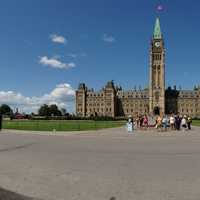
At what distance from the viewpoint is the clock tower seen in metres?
186

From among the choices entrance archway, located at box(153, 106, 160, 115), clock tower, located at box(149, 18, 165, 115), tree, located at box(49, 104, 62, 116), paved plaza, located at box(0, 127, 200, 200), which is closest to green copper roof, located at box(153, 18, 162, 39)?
clock tower, located at box(149, 18, 165, 115)

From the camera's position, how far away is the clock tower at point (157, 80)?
185875 millimetres

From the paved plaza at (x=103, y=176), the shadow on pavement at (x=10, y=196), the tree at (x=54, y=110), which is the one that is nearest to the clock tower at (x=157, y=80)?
the tree at (x=54, y=110)

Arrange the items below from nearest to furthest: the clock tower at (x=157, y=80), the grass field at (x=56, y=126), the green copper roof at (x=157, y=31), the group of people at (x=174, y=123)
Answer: the group of people at (x=174, y=123)
the grass field at (x=56, y=126)
the clock tower at (x=157, y=80)
the green copper roof at (x=157, y=31)

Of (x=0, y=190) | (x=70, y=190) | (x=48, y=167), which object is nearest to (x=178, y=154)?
(x=48, y=167)

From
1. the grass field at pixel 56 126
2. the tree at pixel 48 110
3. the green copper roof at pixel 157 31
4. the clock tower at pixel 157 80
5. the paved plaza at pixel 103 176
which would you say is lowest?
the paved plaza at pixel 103 176

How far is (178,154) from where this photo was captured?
1658cm

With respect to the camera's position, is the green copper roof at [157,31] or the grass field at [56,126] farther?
the green copper roof at [157,31]

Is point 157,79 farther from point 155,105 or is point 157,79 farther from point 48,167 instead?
point 48,167

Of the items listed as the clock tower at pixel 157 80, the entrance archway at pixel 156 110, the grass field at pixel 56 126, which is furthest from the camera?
the entrance archway at pixel 156 110

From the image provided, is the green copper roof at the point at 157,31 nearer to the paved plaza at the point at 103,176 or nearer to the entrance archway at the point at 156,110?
the entrance archway at the point at 156,110

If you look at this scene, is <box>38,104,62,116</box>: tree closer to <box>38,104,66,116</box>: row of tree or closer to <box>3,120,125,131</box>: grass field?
<box>38,104,66,116</box>: row of tree

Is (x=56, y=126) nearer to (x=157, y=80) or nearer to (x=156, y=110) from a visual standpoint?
(x=156, y=110)

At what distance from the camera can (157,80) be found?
7377 inches
